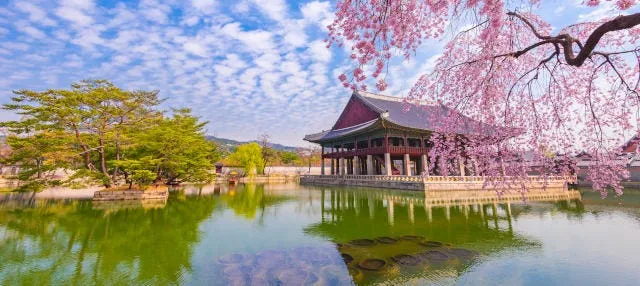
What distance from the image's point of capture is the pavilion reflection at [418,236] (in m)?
6.29

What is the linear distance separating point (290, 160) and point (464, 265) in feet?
195

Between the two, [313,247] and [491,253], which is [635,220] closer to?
[491,253]

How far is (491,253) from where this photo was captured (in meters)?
7.48

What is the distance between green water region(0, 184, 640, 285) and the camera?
594 cm

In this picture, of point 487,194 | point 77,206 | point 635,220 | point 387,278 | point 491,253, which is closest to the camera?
point 387,278

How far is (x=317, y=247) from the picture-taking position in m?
8.13

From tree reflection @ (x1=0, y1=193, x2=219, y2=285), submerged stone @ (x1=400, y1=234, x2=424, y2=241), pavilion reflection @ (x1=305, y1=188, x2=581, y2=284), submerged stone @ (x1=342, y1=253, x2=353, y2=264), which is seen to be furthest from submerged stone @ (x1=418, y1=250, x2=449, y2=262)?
tree reflection @ (x1=0, y1=193, x2=219, y2=285)

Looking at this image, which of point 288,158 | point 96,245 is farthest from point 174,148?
point 288,158

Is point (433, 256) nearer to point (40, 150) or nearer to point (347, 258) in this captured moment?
point (347, 258)

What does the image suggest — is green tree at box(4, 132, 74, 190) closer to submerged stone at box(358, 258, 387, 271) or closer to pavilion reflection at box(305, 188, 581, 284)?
pavilion reflection at box(305, 188, 581, 284)

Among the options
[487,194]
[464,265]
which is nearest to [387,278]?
[464,265]

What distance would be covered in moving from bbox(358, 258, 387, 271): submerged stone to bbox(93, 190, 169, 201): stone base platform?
15.8m

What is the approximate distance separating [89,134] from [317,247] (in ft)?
56.0

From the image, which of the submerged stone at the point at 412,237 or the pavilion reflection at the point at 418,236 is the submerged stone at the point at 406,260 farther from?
the submerged stone at the point at 412,237
